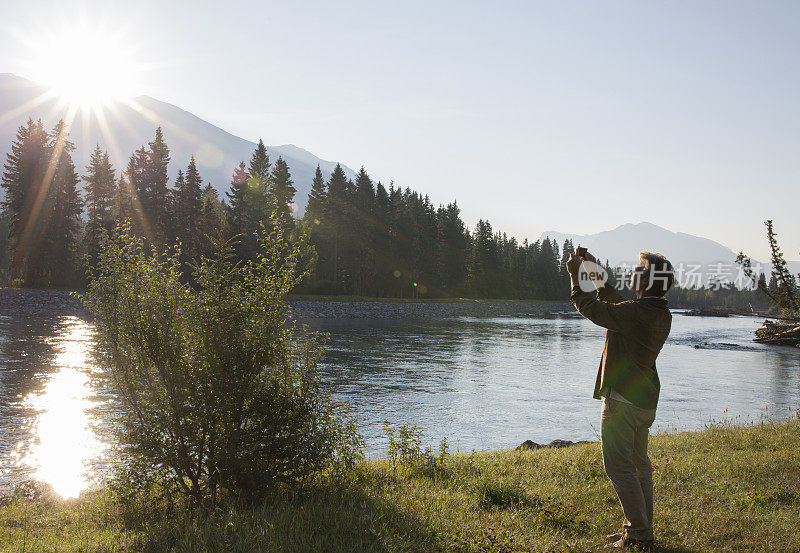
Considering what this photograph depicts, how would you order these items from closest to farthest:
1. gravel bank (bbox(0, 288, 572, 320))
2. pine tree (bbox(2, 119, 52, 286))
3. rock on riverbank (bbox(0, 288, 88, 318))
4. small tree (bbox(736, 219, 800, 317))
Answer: small tree (bbox(736, 219, 800, 317))
rock on riverbank (bbox(0, 288, 88, 318))
gravel bank (bbox(0, 288, 572, 320))
pine tree (bbox(2, 119, 52, 286))

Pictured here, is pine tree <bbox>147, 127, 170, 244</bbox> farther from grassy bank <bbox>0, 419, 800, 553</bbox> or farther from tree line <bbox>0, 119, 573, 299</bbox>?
grassy bank <bbox>0, 419, 800, 553</bbox>

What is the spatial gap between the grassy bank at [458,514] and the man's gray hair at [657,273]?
8.65 ft

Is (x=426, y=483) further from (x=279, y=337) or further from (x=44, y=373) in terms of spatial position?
(x=44, y=373)

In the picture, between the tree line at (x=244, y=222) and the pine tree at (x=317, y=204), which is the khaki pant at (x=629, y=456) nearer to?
the tree line at (x=244, y=222)

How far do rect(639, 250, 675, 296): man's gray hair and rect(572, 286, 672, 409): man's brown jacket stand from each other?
10 cm

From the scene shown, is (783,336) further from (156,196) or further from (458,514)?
(156,196)

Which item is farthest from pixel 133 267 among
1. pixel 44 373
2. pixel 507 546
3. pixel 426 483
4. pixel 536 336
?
pixel 536 336

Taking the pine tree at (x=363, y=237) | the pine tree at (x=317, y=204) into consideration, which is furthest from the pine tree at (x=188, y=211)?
the pine tree at (x=363, y=237)

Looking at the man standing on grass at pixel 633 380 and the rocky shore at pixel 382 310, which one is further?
the rocky shore at pixel 382 310

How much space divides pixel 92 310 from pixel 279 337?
2.46 meters

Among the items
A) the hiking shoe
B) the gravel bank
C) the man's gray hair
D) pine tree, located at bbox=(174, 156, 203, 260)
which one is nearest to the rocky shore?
the gravel bank

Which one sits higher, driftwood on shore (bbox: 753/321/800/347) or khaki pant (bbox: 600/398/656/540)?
khaki pant (bbox: 600/398/656/540)

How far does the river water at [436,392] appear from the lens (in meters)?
13.6

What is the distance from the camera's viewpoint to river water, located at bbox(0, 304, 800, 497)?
13602 millimetres
